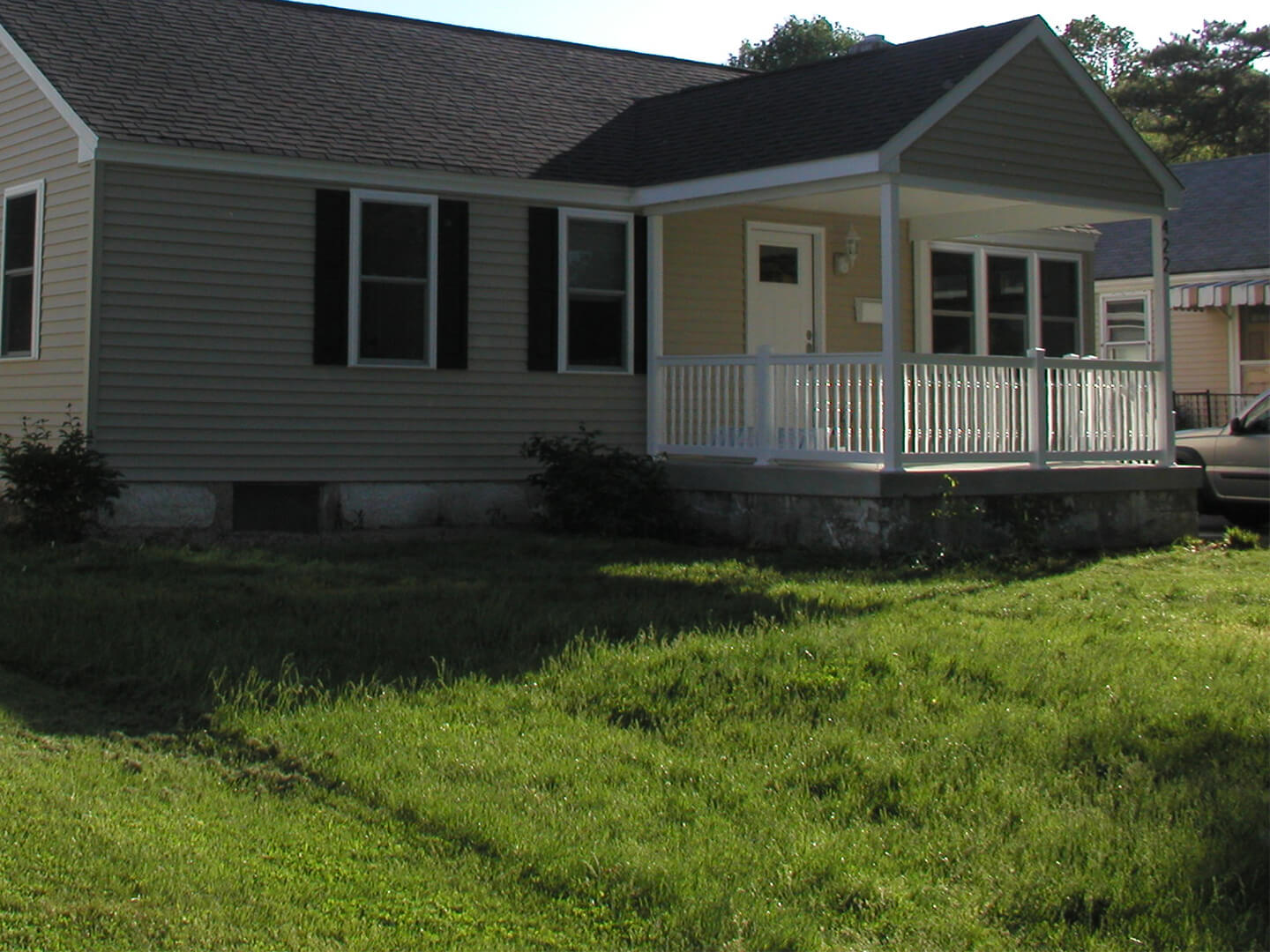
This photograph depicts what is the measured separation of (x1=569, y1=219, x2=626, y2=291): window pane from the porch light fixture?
261cm

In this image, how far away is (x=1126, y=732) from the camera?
579 cm

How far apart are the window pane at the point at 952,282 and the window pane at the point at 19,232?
9.17 metres

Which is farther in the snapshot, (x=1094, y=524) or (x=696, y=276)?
(x=696, y=276)

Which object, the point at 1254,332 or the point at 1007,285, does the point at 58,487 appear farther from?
the point at 1254,332

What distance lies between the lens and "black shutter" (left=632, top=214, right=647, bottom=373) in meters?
13.8

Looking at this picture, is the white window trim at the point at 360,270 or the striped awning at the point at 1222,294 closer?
the white window trim at the point at 360,270

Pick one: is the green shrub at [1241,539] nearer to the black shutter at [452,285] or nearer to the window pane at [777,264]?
the window pane at [777,264]

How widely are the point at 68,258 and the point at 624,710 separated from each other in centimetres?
785

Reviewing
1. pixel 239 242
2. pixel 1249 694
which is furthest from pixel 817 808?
pixel 239 242

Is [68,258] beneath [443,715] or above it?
above

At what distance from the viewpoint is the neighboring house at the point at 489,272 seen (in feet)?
38.6

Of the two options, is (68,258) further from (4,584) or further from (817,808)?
(817,808)

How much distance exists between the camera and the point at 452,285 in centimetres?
1300

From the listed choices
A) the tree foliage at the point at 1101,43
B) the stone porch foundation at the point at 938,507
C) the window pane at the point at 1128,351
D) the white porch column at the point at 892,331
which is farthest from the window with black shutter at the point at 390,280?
the tree foliage at the point at 1101,43
